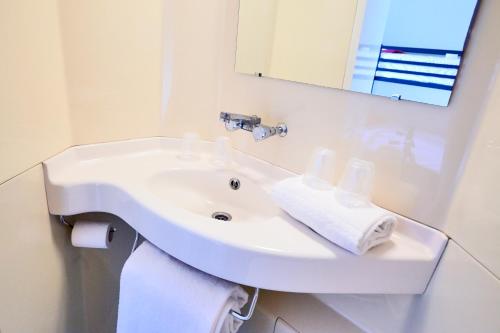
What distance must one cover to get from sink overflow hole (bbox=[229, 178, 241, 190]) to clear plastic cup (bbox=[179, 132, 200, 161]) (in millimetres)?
187

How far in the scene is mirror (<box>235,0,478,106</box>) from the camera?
0.59 metres

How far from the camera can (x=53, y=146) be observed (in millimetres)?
788

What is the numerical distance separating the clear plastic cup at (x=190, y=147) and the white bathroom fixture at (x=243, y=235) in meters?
0.14

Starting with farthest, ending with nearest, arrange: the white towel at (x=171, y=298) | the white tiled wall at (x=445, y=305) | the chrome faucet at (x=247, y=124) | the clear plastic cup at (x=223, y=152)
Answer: the clear plastic cup at (x=223, y=152), the chrome faucet at (x=247, y=124), the white towel at (x=171, y=298), the white tiled wall at (x=445, y=305)

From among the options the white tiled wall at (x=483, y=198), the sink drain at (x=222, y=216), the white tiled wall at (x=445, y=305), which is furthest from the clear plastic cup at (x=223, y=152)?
the white tiled wall at (x=483, y=198)

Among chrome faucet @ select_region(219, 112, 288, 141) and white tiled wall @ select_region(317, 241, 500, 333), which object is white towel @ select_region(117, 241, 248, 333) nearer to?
white tiled wall @ select_region(317, 241, 500, 333)

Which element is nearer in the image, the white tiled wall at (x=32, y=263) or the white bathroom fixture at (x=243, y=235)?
the white bathroom fixture at (x=243, y=235)

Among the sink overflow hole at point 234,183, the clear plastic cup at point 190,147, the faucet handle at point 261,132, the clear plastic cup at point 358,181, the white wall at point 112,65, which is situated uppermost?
the white wall at point 112,65

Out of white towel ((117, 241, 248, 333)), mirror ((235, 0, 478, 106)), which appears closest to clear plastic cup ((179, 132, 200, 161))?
mirror ((235, 0, 478, 106))

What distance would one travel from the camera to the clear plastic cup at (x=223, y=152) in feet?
3.27

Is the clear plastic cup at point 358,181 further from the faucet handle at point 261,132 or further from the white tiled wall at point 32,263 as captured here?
the white tiled wall at point 32,263

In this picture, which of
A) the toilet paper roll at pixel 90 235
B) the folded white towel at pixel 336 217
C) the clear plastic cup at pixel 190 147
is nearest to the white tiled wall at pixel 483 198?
the folded white towel at pixel 336 217

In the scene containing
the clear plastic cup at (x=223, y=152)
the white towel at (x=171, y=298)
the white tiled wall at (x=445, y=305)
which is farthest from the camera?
the clear plastic cup at (x=223, y=152)

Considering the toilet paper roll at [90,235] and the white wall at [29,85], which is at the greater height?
the white wall at [29,85]
